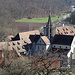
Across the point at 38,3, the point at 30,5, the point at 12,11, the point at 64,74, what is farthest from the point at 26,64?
the point at 38,3

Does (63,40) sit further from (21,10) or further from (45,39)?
(21,10)

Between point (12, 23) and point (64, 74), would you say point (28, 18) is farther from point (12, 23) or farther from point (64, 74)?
point (64, 74)

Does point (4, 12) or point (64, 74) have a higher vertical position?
point (4, 12)

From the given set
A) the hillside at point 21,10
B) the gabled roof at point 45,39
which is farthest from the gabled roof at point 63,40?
the hillside at point 21,10

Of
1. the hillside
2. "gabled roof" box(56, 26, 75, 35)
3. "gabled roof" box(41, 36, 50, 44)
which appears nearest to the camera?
"gabled roof" box(41, 36, 50, 44)

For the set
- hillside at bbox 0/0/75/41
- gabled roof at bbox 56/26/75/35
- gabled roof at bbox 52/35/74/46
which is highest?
hillside at bbox 0/0/75/41

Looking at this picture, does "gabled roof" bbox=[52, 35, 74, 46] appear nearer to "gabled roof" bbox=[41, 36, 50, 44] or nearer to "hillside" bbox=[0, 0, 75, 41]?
"gabled roof" bbox=[41, 36, 50, 44]

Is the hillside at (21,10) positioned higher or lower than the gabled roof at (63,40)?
higher

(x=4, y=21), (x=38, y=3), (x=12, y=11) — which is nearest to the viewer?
(x=4, y=21)

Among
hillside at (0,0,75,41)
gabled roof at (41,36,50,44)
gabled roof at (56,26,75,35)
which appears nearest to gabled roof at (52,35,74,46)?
gabled roof at (41,36,50,44)

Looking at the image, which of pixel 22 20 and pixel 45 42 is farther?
pixel 22 20

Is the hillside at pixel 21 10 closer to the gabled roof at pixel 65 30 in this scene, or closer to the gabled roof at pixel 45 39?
the gabled roof at pixel 65 30
